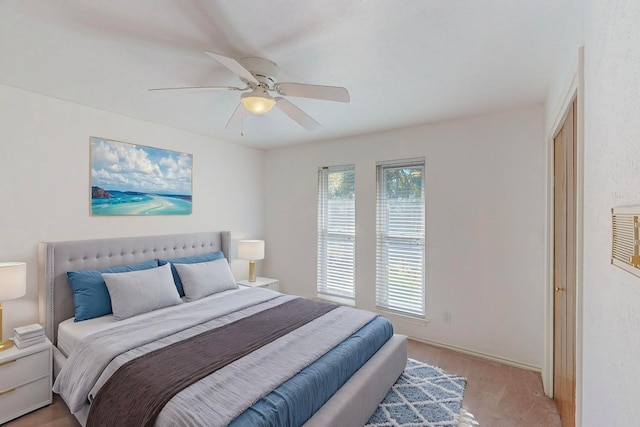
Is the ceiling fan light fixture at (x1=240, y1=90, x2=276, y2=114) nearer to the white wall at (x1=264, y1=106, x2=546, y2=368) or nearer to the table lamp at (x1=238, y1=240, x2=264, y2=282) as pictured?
the white wall at (x1=264, y1=106, x2=546, y2=368)

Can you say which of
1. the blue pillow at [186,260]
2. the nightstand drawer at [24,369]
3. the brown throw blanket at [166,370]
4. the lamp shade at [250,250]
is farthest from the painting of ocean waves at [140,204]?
the brown throw blanket at [166,370]

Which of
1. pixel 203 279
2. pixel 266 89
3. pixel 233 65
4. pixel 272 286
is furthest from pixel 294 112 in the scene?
pixel 272 286

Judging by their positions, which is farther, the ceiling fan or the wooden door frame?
the ceiling fan

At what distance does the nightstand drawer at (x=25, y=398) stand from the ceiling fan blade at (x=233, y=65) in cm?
263

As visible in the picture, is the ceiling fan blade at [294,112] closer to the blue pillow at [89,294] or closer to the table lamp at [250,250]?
the table lamp at [250,250]

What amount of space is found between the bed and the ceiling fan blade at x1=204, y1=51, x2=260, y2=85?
1700 mm

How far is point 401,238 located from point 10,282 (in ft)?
11.4

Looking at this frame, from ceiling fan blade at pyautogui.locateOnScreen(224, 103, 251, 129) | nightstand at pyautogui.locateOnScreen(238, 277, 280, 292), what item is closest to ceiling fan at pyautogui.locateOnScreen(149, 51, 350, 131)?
ceiling fan blade at pyautogui.locateOnScreen(224, 103, 251, 129)

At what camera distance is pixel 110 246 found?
298cm

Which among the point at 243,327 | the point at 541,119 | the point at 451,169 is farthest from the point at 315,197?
the point at 541,119

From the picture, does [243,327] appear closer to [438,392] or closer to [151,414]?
[151,414]

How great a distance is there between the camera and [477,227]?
122 inches

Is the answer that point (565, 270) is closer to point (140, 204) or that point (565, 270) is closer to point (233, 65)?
point (233, 65)

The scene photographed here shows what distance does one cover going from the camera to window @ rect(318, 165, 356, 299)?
4.02 metres
